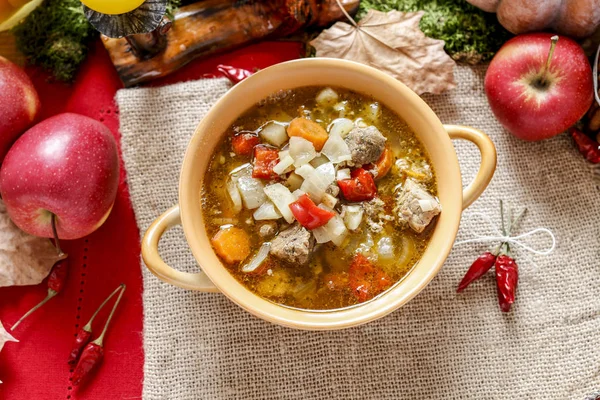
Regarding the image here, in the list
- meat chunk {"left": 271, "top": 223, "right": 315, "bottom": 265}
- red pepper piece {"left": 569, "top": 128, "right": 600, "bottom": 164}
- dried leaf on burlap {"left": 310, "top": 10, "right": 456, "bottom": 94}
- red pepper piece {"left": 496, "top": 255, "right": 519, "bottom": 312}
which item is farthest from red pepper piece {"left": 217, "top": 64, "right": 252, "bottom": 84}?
red pepper piece {"left": 569, "top": 128, "right": 600, "bottom": 164}

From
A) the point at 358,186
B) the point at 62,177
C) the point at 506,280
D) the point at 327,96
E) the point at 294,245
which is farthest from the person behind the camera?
the point at 506,280

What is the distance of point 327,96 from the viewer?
286 centimetres

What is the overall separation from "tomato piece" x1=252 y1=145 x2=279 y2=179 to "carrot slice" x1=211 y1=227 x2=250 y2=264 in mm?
268

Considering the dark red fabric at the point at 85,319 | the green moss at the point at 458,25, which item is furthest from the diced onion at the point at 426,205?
the dark red fabric at the point at 85,319

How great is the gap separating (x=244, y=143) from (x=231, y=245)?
46 centimetres

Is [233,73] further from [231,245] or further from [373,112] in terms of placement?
A: [231,245]

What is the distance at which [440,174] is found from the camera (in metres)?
2.77

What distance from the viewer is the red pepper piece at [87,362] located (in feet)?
10.1

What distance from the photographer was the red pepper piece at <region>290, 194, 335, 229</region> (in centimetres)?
265

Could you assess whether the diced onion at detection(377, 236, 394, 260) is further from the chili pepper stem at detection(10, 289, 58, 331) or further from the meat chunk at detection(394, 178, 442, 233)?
the chili pepper stem at detection(10, 289, 58, 331)

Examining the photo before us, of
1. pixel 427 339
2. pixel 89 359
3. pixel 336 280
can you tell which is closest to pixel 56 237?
pixel 89 359

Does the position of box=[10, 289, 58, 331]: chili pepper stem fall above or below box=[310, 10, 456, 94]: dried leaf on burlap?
below

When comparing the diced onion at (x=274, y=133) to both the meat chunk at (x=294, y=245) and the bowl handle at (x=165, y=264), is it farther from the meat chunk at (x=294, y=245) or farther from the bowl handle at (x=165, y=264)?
the bowl handle at (x=165, y=264)

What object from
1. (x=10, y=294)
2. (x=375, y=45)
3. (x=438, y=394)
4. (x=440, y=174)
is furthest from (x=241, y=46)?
(x=438, y=394)
